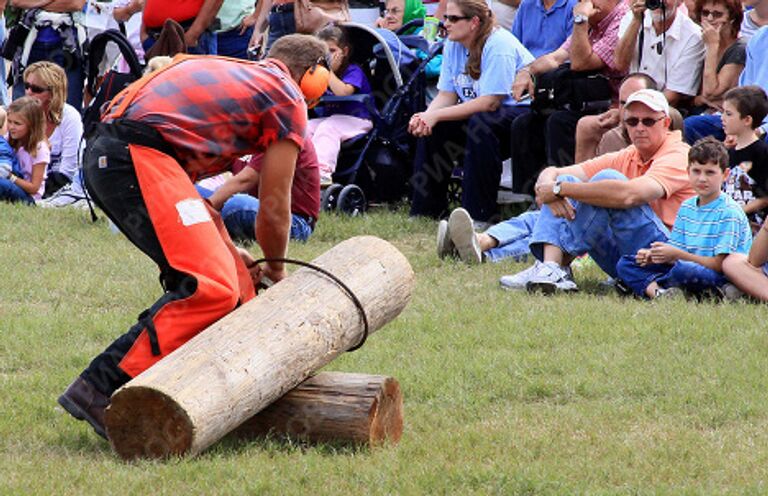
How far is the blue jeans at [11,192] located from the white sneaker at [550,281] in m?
4.83

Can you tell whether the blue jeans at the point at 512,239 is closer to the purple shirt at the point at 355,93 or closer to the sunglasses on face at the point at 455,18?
the sunglasses on face at the point at 455,18

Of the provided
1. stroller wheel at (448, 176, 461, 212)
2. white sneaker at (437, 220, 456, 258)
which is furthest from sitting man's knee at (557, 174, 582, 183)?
stroller wheel at (448, 176, 461, 212)

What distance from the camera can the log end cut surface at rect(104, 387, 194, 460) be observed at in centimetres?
446

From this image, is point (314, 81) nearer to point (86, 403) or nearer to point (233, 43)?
point (86, 403)

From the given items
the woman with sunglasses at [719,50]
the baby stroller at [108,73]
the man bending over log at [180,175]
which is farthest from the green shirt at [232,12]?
the man bending over log at [180,175]

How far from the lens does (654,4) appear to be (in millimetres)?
8977

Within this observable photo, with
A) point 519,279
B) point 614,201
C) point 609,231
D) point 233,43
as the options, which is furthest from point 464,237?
point 233,43

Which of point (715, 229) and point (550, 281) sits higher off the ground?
point (715, 229)

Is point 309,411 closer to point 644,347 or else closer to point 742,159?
point 644,347

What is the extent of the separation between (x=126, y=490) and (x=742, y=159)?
475cm

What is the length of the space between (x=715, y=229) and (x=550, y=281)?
910mm

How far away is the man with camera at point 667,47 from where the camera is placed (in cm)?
907

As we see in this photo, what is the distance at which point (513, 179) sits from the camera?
9.76 metres

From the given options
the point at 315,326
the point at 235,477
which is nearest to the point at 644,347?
the point at 315,326
